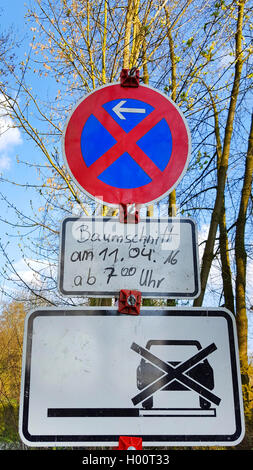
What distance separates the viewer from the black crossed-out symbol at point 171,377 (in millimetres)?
1102

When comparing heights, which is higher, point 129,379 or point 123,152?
point 123,152

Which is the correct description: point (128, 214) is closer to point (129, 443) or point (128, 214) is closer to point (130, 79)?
point (130, 79)

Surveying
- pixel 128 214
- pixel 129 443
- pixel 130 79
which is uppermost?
pixel 130 79

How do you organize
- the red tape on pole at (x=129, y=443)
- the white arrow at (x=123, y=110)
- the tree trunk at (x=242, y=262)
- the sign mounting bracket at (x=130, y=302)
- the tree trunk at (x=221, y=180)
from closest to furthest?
the red tape on pole at (x=129, y=443)
the sign mounting bracket at (x=130, y=302)
the white arrow at (x=123, y=110)
the tree trunk at (x=221, y=180)
the tree trunk at (x=242, y=262)

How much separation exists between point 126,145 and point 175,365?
0.75m

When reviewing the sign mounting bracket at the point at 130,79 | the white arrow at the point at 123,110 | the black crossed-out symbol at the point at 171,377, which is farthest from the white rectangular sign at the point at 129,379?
the sign mounting bracket at the point at 130,79

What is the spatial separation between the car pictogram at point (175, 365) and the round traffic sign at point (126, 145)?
48cm

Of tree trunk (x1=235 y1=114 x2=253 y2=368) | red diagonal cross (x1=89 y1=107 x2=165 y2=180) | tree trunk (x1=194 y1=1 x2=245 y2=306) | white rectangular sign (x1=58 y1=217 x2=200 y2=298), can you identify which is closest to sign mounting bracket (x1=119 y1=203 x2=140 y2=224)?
white rectangular sign (x1=58 y1=217 x2=200 y2=298)

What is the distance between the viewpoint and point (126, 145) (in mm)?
1397

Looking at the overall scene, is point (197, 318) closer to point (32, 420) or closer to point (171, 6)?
point (32, 420)

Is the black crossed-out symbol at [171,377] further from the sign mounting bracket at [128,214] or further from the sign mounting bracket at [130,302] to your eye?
the sign mounting bracket at [128,214]

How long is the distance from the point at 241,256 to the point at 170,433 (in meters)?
6.86

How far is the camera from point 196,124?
234 inches

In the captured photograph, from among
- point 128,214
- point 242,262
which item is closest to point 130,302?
point 128,214
